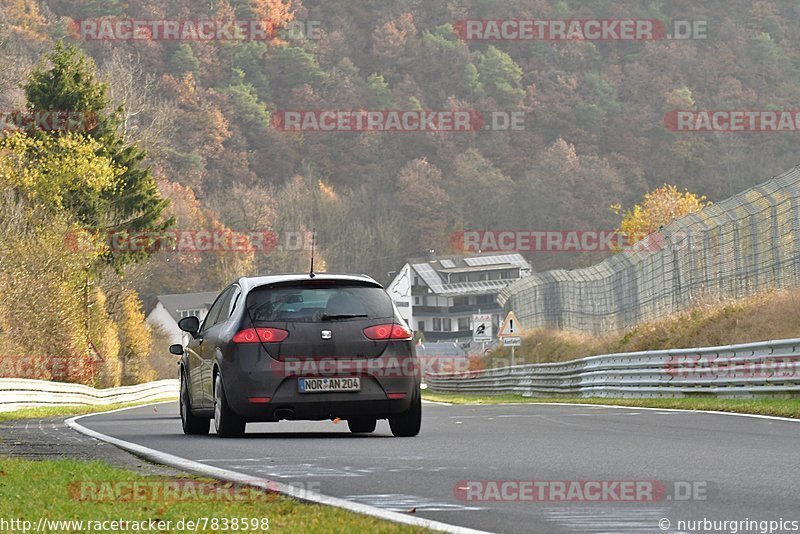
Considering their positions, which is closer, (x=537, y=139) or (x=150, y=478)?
(x=150, y=478)

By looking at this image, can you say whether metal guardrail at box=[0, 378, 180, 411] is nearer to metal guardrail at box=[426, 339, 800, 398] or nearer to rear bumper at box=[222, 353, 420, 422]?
metal guardrail at box=[426, 339, 800, 398]

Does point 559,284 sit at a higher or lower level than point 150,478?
higher

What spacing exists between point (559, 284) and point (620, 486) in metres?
34.7

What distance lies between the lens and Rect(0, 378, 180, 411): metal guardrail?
107ft

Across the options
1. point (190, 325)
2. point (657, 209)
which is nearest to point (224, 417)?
point (190, 325)

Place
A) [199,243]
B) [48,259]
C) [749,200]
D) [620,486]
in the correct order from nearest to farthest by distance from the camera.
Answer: [620,486], [749,200], [48,259], [199,243]

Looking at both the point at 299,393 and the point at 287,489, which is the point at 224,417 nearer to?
the point at 299,393

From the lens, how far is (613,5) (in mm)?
150375

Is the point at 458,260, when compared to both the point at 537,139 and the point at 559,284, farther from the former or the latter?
the point at 559,284

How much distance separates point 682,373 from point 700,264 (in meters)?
6.15

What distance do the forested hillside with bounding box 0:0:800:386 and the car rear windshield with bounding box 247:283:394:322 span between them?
355 ft

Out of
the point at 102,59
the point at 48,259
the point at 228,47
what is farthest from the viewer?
the point at 228,47

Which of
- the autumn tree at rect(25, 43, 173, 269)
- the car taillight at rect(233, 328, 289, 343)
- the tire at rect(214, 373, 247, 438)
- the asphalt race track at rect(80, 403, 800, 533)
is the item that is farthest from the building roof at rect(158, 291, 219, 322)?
the car taillight at rect(233, 328, 289, 343)

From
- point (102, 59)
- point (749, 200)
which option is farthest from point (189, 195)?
point (749, 200)
